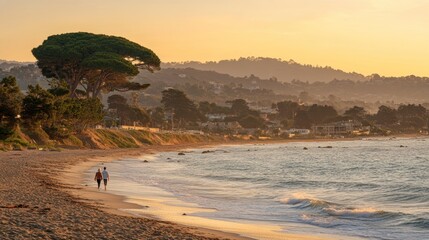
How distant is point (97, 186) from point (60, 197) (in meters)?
9.45

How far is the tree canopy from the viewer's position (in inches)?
3622

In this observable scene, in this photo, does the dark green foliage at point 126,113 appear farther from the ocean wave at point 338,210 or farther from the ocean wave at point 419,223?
the ocean wave at point 419,223

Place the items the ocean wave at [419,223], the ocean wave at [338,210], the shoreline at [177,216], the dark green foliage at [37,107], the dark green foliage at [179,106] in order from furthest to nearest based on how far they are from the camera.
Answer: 1. the dark green foliage at [179,106]
2. the dark green foliage at [37,107]
3. the ocean wave at [338,210]
4. the ocean wave at [419,223]
5. the shoreline at [177,216]

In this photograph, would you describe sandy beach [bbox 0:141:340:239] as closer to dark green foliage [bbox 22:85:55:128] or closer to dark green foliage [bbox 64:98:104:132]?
dark green foliage [bbox 22:85:55:128]

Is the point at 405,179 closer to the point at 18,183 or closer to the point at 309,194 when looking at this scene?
the point at 309,194

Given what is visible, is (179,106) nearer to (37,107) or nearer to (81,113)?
(81,113)

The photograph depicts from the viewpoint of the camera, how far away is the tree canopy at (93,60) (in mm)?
92000

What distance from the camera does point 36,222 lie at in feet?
50.5

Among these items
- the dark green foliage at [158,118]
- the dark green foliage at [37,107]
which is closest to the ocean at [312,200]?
the dark green foliage at [37,107]

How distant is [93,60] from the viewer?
3610 inches

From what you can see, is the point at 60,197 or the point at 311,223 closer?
the point at 311,223

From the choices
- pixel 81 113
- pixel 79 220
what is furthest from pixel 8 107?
pixel 79 220

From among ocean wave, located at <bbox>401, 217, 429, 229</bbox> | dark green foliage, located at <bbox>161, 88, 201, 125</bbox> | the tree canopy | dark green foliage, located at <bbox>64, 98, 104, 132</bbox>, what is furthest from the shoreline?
dark green foliage, located at <bbox>161, 88, 201, 125</bbox>

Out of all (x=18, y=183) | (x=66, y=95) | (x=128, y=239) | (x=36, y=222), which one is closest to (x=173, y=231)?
(x=128, y=239)
